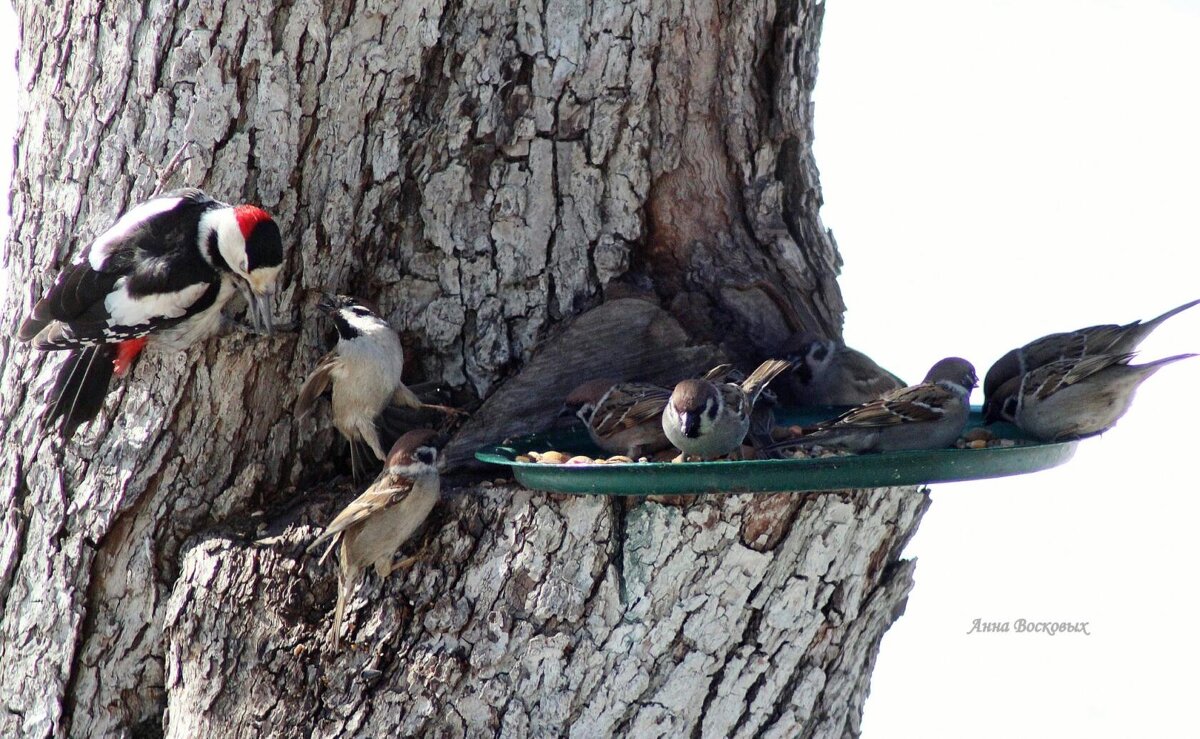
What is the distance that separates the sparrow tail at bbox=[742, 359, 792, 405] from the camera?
3689mm

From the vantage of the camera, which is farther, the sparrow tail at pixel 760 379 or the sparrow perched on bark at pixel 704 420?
the sparrow tail at pixel 760 379

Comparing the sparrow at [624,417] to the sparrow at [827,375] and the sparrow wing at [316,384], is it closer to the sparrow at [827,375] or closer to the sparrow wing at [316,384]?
the sparrow at [827,375]

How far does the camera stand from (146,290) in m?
3.81

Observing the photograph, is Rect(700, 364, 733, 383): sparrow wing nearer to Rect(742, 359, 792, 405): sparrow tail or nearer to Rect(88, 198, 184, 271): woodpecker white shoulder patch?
Rect(742, 359, 792, 405): sparrow tail

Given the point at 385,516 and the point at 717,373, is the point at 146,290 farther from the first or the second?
the point at 717,373

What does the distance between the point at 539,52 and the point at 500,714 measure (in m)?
2.08

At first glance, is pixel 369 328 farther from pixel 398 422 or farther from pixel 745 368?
pixel 745 368

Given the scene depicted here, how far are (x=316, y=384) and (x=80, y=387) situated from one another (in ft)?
2.34

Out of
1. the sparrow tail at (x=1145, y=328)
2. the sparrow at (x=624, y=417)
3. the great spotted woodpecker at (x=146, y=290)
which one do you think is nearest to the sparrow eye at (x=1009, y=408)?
the sparrow tail at (x=1145, y=328)

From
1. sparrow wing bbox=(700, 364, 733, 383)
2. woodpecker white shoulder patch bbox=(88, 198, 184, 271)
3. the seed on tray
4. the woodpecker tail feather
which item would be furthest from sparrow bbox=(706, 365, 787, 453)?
the woodpecker tail feather

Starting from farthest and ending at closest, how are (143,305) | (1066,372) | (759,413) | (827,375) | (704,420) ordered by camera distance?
(827,375) → (759,413) → (143,305) → (1066,372) → (704,420)

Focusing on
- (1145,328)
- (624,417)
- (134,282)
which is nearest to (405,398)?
(624,417)

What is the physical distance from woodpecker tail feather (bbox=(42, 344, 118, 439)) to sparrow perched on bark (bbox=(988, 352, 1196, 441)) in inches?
111

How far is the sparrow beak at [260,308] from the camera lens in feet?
12.5
